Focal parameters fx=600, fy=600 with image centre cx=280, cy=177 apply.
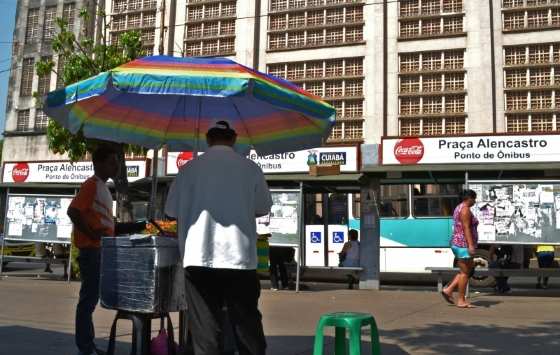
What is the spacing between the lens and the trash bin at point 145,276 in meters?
4.44

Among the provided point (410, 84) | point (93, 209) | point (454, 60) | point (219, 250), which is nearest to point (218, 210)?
point (219, 250)

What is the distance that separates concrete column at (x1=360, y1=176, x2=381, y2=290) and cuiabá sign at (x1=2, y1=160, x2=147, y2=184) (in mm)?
7480

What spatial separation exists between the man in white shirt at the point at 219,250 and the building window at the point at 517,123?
98.0ft

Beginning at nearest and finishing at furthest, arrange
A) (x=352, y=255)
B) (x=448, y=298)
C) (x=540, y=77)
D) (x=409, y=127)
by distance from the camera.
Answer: (x=448, y=298)
(x=352, y=255)
(x=540, y=77)
(x=409, y=127)

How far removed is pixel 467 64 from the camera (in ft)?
106

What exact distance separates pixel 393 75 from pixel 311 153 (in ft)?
65.2

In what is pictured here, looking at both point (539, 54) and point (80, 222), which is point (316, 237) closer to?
point (80, 222)

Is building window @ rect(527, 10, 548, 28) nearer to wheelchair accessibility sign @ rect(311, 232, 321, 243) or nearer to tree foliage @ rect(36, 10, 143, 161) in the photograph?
A: wheelchair accessibility sign @ rect(311, 232, 321, 243)

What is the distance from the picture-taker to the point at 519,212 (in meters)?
12.4

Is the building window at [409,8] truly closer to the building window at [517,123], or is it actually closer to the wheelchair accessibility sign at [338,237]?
the building window at [517,123]

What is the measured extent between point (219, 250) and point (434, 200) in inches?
567

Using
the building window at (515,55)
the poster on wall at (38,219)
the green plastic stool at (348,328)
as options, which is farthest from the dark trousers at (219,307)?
the building window at (515,55)

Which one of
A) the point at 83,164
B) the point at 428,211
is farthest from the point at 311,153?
the point at 83,164

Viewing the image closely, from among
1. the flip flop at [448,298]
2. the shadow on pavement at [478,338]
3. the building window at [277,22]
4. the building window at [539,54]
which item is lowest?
the shadow on pavement at [478,338]
